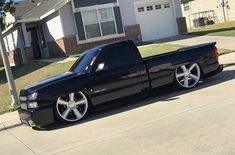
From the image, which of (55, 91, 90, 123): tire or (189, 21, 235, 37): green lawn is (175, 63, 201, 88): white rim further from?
(189, 21, 235, 37): green lawn

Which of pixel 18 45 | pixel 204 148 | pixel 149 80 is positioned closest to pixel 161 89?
pixel 149 80

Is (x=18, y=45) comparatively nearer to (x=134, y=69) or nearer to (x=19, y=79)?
(x=19, y=79)

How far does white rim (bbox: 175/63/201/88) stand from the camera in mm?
11250

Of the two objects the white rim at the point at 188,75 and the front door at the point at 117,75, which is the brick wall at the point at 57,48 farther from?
the front door at the point at 117,75

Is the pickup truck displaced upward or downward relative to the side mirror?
downward

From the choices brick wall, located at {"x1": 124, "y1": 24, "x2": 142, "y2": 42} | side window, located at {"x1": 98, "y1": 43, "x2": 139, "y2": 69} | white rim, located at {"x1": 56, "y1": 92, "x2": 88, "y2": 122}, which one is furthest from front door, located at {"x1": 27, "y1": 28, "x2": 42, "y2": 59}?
white rim, located at {"x1": 56, "y1": 92, "x2": 88, "y2": 122}

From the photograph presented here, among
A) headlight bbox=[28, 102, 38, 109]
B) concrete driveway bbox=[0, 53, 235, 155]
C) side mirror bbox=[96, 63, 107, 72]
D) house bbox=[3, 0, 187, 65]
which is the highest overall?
house bbox=[3, 0, 187, 65]

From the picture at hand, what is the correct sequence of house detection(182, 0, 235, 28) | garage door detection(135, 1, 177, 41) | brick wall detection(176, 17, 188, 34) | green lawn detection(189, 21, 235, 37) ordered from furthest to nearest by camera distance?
house detection(182, 0, 235, 28) → brick wall detection(176, 17, 188, 34) → garage door detection(135, 1, 177, 41) → green lawn detection(189, 21, 235, 37)

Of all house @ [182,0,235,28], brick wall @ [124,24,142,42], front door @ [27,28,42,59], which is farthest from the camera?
house @ [182,0,235,28]

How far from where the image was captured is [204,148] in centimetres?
618

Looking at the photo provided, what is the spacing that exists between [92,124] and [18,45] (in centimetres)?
2617

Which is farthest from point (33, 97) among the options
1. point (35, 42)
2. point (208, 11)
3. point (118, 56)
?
point (208, 11)

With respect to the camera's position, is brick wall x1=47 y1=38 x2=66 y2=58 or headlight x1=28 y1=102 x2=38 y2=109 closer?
headlight x1=28 y1=102 x2=38 y2=109

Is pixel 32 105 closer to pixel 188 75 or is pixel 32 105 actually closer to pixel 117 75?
pixel 117 75
